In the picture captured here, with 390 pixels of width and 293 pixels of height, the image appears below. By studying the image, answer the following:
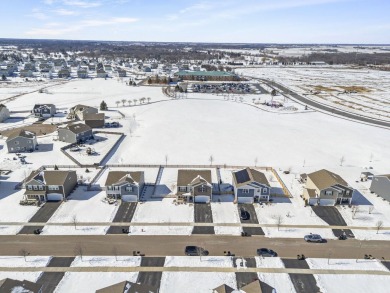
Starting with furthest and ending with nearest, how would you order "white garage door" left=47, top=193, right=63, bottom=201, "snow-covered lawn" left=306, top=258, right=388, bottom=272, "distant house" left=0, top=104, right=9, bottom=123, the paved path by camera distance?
"distant house" left=0, top=104, right=9, bottom=123, "white garage door" left=47, top=193, right=63, bottom=201, "snow-covered lawn" left=306, top=258, right=388, bottom=272, the paved path

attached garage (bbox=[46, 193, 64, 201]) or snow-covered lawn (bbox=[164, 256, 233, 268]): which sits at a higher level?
attached garage (bbox=[46, 193, 64, 201])

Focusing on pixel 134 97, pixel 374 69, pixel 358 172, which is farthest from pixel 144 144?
pixel 374 69

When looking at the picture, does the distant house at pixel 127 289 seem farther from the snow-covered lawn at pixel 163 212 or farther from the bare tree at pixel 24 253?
the snow-covered lawn at pixel 163 212

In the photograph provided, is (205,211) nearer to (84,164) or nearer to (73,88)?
(84,164)

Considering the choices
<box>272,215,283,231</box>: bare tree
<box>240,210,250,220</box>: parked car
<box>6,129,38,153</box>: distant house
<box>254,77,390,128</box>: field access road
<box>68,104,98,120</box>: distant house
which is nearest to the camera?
<box>272,215,283,231</box>: bare tree

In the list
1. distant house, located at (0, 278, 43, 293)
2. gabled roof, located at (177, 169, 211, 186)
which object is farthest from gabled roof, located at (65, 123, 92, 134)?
distant house, located at (0, 278, 43, 293)

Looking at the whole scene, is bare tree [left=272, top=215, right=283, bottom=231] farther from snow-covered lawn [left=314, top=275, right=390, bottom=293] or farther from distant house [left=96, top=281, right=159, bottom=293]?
distant house [left=96, top=281, right=159, bottom=293]
